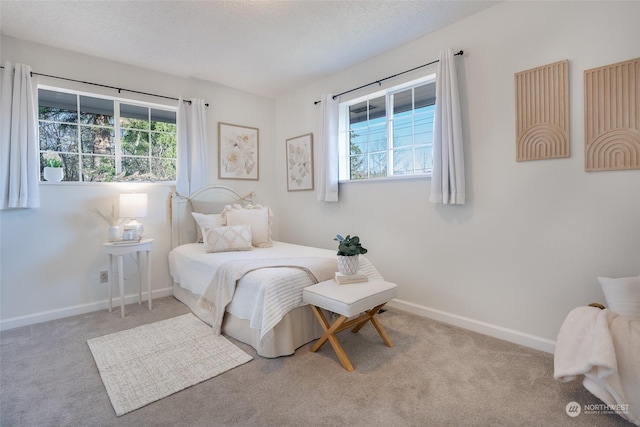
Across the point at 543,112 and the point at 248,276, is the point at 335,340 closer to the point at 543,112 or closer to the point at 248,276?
the point at 248,276

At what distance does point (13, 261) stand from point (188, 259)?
1.48 metres

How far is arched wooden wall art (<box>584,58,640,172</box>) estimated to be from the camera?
1872mm

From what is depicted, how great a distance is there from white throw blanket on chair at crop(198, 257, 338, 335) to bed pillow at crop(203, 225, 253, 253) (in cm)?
55

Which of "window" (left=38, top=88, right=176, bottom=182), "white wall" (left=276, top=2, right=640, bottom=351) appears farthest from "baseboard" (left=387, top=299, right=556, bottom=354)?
"window" (left=38, top=88, right=176, bottom=182)

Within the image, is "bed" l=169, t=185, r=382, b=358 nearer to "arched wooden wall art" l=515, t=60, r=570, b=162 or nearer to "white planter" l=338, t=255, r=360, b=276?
"white planter" l=338, t=255, r=360, b=276

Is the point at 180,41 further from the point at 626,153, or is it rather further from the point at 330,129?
the point at 626,153

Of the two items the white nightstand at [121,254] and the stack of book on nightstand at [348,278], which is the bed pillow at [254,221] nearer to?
the white nightstand at [121,254]

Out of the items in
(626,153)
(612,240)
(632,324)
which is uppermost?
(626,153)

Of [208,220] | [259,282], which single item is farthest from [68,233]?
[259,282]

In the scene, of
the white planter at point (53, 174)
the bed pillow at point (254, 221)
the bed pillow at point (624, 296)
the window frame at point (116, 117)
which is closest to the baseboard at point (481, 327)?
the bed pillow at point (624, 296)

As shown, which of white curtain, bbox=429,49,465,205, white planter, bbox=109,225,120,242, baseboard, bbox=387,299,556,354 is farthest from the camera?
white planter, bbox=109,225,120,242

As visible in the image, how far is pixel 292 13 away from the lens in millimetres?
2490

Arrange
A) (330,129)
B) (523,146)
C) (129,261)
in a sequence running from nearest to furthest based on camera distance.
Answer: (523,146) → (129,261) → (330,129)

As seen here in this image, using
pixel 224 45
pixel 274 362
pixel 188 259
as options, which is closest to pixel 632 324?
pixel 274 362
